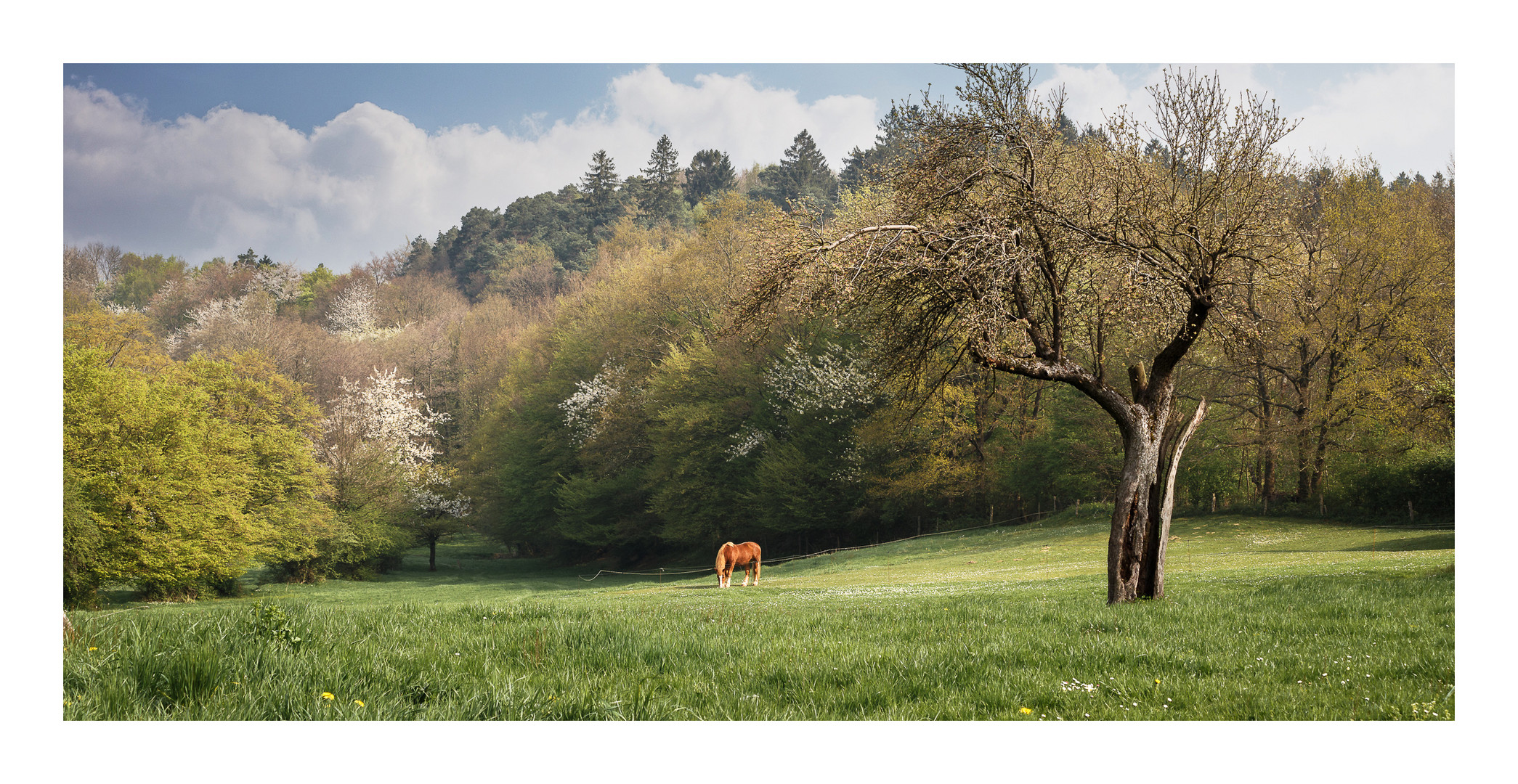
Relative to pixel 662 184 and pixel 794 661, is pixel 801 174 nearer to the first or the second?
pixel 662 184

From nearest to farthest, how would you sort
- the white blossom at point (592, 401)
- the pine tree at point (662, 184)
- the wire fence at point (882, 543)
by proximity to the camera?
the wire fence at point (882, 543), the white blossom at point (592, 401), the pine tree at point (662, 184)

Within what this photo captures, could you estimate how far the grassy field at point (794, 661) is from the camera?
14.6ft

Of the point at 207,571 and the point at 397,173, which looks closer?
the point at 397,173

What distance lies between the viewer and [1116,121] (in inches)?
423

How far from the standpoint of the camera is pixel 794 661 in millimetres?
5684

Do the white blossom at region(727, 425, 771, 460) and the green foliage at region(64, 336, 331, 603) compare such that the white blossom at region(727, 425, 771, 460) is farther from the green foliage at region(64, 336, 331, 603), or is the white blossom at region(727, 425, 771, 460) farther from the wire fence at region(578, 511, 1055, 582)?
the green foliage at region(64, 336, 331, 603)

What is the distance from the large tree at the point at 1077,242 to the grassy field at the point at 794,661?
2.69 meters

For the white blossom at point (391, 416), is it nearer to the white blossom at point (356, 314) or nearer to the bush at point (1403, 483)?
the white blossom at point (356, 314)

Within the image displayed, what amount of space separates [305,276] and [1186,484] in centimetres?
6972

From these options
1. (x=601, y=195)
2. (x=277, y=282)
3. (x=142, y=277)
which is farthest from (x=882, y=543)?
(x=601, y=195)

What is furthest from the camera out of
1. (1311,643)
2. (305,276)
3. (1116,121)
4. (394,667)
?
(305,276)

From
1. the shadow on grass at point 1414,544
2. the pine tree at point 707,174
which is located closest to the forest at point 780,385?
the shadow on grass at point 1414,544
